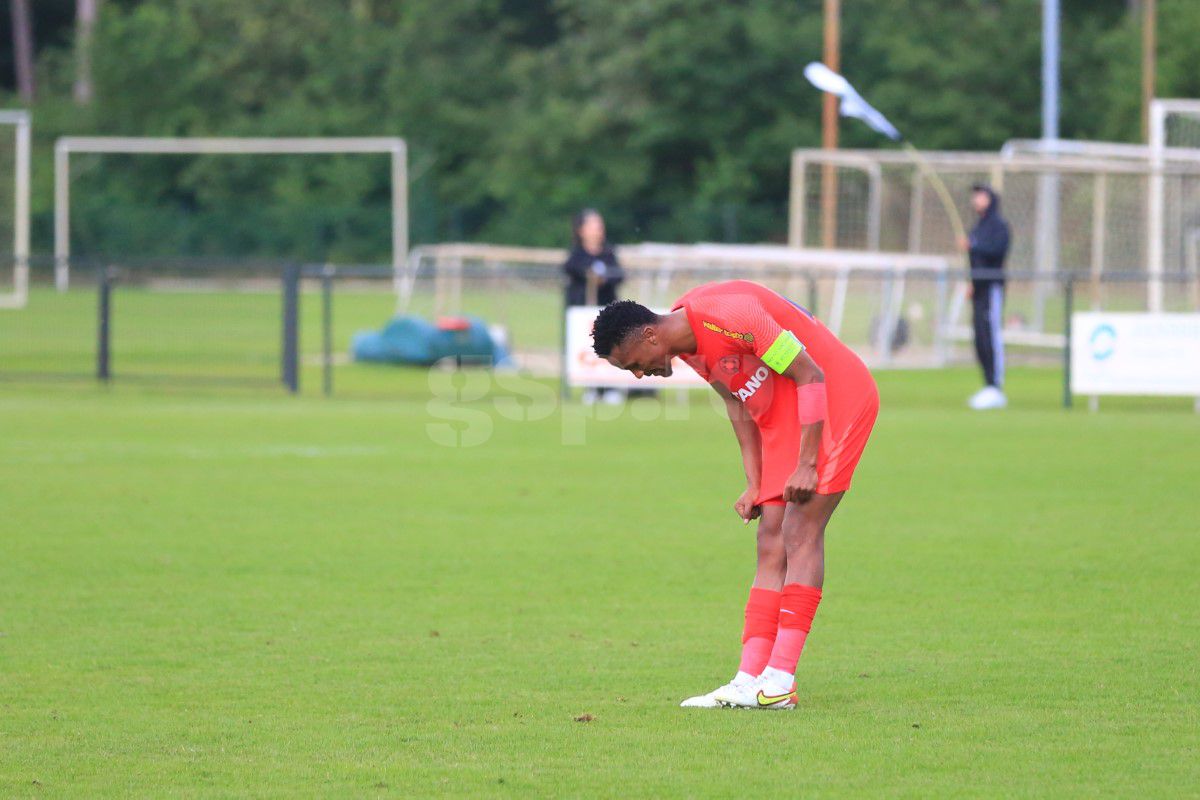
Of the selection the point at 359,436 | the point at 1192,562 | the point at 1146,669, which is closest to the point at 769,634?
the point at 1146,669

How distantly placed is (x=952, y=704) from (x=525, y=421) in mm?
11701

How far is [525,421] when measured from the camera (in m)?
17.8

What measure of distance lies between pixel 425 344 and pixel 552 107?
1147 inches

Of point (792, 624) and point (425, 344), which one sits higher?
point (425, 344)

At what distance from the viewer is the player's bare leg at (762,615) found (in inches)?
249

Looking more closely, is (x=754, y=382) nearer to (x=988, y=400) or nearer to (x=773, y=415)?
(x=773, y=415)

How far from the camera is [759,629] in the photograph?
21.0ft

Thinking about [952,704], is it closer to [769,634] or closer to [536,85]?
[769,634]

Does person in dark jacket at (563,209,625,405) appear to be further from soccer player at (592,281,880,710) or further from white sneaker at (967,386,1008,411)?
soccer player at (592,281,880,710)

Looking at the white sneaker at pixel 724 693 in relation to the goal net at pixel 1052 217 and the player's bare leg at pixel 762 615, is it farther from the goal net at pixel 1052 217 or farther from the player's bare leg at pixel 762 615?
the goal net at pixel 1052 217

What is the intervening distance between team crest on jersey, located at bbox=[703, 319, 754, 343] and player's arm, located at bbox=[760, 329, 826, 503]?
73 millimetres

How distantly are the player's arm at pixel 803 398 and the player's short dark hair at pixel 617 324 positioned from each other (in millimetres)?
423

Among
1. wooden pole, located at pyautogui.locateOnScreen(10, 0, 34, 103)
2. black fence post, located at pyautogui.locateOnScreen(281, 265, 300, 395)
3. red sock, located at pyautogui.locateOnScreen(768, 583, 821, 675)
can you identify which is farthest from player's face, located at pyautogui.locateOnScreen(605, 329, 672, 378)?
wooden pole, located at pyautogui.locateOnScreen(10, 0, 34, 103)

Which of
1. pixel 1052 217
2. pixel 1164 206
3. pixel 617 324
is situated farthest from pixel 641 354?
pixel 1164 206
